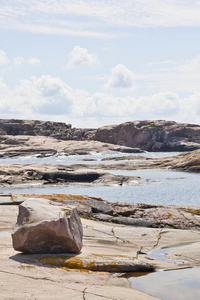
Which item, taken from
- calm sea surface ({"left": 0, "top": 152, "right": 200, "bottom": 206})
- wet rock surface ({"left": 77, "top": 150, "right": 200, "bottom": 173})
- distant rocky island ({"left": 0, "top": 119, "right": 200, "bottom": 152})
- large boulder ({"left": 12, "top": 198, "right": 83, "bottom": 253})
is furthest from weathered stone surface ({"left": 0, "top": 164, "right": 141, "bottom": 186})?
distant rocky island ({"left": 0, "top": 119, "right": 200, "bottom": 152})

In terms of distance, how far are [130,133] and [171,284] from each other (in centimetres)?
13666

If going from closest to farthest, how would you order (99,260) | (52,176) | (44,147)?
(99,260)
(52,176)
(44,147)

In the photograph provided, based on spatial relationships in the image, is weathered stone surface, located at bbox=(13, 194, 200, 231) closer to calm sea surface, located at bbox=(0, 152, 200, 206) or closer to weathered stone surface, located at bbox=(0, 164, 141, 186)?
calm sea surface, located at bbox=(0, 152, 200, 206)

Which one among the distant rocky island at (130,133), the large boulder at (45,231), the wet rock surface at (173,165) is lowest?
the wet rock surface at (173,165)

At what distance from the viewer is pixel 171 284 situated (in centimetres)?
872

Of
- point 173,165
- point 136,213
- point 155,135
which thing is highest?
point 155,135

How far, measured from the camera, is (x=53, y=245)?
9.85 m

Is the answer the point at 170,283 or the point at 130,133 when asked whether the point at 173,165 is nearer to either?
the point at 170,283

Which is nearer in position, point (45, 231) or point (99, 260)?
point (45, 231)

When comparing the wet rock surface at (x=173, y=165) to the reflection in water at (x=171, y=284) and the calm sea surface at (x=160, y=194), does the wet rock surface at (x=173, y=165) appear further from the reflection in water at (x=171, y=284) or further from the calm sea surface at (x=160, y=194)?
the reflection in water at (x=171, y=284)

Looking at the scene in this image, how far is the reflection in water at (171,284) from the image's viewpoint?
8020 millimetres

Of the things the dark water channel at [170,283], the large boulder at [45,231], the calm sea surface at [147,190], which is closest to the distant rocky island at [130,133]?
the calm sea surface at [147,190]

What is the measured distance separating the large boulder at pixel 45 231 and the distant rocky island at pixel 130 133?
11748 cm

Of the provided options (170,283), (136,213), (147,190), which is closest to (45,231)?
(170,283)
